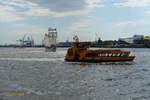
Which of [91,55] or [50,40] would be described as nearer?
[91,55]

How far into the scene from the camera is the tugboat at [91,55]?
71.5 metres

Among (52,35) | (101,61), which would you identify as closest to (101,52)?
(101,61)

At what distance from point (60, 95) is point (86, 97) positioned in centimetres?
261

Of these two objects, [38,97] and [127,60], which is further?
[127,60]

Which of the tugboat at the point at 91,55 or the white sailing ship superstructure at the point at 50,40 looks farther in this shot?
the white sailing ship superstructure at the point at 50,40

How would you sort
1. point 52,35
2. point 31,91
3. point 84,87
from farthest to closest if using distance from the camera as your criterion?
point 52,35 → point 84,87 → point 31,91

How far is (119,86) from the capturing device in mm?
33719

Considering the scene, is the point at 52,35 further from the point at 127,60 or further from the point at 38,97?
the point at 38,97

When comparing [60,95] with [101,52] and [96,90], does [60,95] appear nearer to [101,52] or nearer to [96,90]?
[96,90]

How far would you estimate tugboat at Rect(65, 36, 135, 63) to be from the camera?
235ft

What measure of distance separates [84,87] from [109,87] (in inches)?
112

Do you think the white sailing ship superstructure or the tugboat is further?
the white sailing ship superstructure

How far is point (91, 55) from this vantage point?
236 feet

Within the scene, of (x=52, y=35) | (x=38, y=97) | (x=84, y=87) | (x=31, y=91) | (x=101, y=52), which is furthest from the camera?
(x=52, y=35)
